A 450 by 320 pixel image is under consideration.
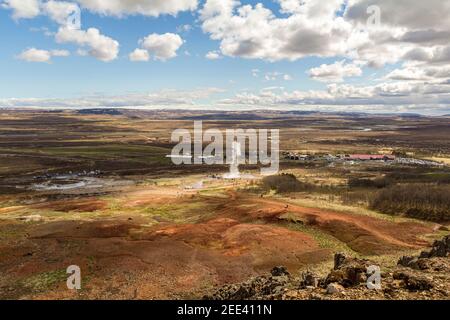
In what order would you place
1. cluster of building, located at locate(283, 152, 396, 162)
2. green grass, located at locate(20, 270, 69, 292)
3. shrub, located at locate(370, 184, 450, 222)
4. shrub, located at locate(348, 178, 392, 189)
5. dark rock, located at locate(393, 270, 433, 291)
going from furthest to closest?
cluster of building, located at locate(283, 152, 396, 162), shrub, located at locate(348, 178, 392, 189), shrub, located at locate(370, 184, 450, 222), green grass, located at locate(20, 270, 69, 292), dark rock, located at locate(393, 270, 433, 291)

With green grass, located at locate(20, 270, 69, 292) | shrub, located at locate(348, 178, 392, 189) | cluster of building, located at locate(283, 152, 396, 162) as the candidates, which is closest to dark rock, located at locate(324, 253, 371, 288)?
green grass, located at locate(20, 270, 69, 292)

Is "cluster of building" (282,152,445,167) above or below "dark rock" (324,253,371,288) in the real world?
below

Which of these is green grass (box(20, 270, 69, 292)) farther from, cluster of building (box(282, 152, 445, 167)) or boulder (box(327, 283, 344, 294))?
cluster of building (box(282, 152, 445, 167))

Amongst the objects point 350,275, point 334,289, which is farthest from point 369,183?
point 334,289

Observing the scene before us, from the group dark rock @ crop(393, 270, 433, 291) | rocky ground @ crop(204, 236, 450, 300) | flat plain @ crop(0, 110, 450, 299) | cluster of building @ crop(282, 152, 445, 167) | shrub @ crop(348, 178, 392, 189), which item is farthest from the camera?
cluster of building @ crop(282, 152, 445, 167)

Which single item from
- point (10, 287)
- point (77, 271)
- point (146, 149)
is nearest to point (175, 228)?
point (77, 271)

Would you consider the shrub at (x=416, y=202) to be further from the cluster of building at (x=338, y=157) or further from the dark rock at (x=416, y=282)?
the cluster of building at (x=338, y=157)

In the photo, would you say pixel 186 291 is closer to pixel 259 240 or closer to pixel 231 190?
pixel 259 240

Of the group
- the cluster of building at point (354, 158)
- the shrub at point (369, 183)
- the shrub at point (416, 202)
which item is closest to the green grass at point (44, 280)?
the shrub at point (416, 202)
